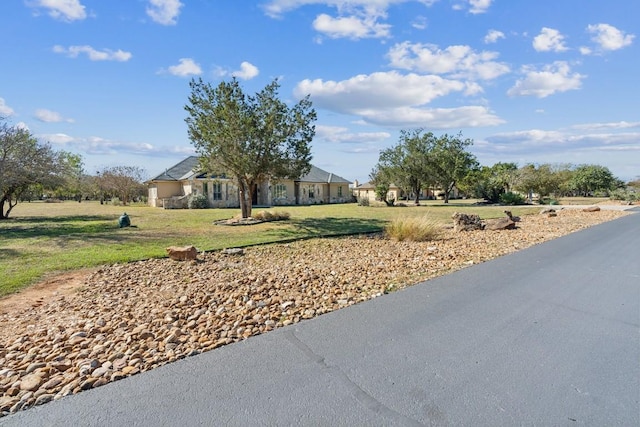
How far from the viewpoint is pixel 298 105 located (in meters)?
16.1

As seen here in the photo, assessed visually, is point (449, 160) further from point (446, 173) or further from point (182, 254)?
point (182, 254)

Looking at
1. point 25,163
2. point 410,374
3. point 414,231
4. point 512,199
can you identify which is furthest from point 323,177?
point 410,374

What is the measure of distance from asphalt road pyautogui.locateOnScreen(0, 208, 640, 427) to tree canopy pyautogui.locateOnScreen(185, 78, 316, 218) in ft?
39.7

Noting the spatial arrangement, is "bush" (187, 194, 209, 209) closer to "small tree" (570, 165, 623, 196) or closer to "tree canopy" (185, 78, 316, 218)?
"tree canopy" (185, 78, 316, 218)

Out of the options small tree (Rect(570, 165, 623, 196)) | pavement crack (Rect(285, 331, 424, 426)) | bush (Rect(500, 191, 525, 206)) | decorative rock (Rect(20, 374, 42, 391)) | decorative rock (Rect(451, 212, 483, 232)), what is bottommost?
decorative rock (Rect(20, 374, 42, 391))

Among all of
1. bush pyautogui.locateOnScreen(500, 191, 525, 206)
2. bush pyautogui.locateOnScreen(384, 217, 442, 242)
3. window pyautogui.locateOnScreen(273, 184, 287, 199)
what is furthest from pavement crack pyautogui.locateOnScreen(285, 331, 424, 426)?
bush pyautogui.locateOnScreen(500, 191, 525, 206)

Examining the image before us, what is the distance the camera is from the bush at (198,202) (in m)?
27.7

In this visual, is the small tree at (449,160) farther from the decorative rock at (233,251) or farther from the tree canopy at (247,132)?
the decorative rock at (233,251)

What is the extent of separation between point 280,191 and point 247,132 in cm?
1998

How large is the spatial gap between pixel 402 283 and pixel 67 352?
4389 millimetres

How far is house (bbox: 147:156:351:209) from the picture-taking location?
28938 mm

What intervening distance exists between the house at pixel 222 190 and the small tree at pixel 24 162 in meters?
7.63

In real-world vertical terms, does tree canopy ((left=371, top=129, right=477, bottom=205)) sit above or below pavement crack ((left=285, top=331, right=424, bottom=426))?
above

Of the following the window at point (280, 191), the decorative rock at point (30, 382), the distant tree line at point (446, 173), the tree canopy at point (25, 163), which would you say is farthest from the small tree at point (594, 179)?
the decorative rock at point (30, 382)
